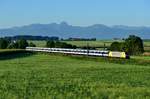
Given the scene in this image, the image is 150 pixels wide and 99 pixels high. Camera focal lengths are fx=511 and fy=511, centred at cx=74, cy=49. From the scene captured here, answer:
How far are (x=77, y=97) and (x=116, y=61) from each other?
41.3 m

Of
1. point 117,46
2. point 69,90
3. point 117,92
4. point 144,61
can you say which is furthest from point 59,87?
point 117,46

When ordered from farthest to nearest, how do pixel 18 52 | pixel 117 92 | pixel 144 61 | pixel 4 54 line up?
1. pixel 18 52
2. pixel 4 54
3. pixel 144 61
4. pixel 117 92

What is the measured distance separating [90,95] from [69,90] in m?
2.18

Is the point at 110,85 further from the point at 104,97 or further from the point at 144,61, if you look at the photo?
the point at 144,61

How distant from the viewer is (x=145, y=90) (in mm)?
22484

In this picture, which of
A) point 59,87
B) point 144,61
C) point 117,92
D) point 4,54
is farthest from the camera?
point 4,54

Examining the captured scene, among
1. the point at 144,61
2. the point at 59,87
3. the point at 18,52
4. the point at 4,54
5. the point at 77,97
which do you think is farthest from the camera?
the point at 18,52

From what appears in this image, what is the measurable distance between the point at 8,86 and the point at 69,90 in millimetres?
3773

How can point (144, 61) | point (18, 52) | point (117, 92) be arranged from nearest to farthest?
point (117, 92) → point (144, 61) → point (18, 52)

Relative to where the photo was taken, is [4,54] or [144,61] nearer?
[144,61]

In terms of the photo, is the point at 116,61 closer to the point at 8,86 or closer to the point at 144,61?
the point at 144,61

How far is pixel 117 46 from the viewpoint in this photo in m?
128

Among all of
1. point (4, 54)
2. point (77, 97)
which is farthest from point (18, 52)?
point (77, 97)

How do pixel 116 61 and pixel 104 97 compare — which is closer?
pixel 104 97
